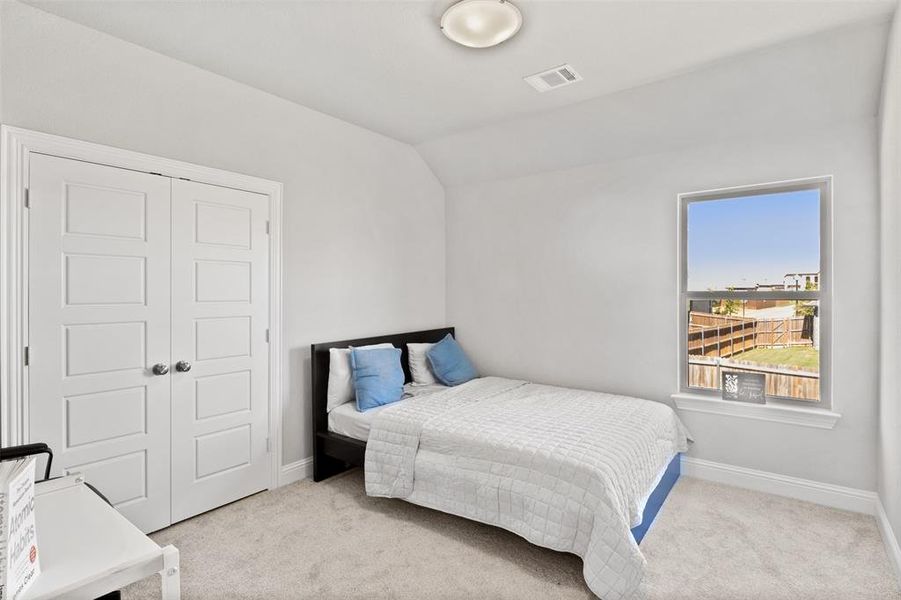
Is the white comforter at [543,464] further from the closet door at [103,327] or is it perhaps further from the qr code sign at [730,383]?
the closet door at [103,327]

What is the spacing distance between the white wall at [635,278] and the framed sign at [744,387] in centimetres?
16

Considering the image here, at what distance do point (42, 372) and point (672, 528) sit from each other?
3.34 metres

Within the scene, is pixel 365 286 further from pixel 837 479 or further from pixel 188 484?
pixel 837 479

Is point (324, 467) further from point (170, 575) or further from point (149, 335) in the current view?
point (170, 575)

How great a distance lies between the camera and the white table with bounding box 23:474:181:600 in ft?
3.71

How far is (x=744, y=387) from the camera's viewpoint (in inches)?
130

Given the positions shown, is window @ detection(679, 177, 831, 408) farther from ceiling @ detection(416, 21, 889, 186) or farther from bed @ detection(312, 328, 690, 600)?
bed @ detection(312, 328, 690, 600)

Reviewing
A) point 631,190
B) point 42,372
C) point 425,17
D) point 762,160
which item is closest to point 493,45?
point 425,17

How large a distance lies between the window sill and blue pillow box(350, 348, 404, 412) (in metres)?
2.03

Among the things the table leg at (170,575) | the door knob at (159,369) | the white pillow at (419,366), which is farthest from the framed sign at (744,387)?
the door knob at (159,369)

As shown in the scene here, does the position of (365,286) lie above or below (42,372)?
above

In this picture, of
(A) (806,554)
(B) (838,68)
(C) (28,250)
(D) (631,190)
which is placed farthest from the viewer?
(D) (631,190)

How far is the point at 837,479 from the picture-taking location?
293 cm

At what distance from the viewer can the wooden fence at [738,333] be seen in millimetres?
3119
